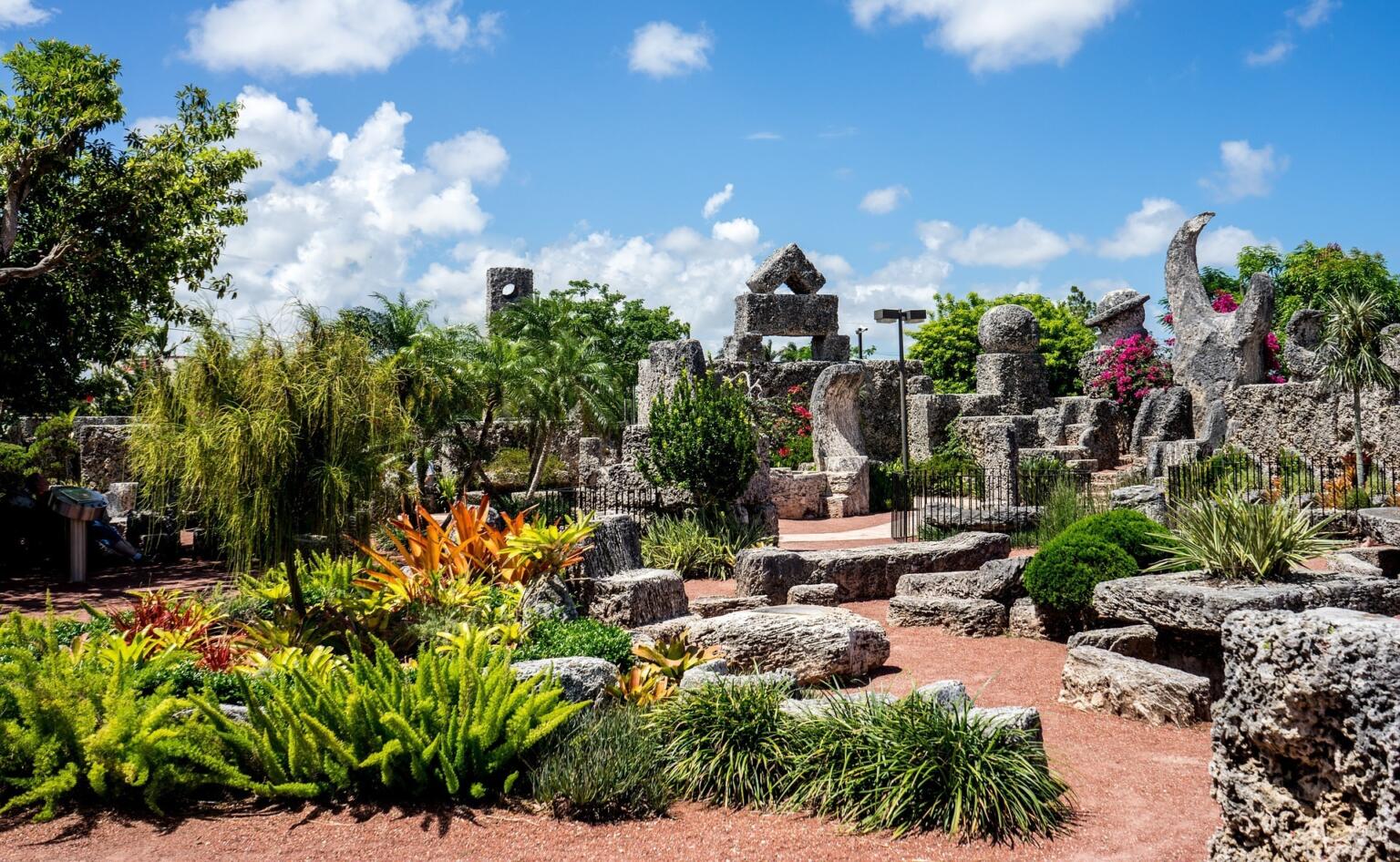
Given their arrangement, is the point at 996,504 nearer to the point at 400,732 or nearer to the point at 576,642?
the point at 576,642

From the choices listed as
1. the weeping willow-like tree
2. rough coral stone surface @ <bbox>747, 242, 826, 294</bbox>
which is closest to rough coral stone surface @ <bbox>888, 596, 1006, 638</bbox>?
the weeping willow-like tree

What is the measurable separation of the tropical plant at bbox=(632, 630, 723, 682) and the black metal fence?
28.0 ft

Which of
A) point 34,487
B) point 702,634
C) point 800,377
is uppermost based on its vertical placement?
point 800,377

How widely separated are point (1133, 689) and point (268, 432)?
5.73 m

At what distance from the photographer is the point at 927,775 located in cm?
491

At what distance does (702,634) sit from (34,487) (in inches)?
440

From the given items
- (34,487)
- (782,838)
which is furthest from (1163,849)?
(34,487)

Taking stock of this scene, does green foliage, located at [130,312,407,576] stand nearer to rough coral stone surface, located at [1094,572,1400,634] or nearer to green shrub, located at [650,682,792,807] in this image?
green shrub, located at [650,682,792,807]

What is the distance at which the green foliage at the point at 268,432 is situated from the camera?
693 cm

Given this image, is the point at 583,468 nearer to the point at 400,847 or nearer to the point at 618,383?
the point at 618,383

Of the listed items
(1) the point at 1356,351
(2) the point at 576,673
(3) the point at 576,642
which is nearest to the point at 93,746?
(2) the point at 576,673

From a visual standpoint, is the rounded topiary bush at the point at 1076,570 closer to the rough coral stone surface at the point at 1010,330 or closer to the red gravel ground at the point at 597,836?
the red gravel ground at the point at 597,836

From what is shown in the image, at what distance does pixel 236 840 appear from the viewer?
4660 millimetres

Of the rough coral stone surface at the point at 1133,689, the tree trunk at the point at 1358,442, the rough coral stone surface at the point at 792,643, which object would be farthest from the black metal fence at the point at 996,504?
the rough coral stone surface at the point at 792,643
